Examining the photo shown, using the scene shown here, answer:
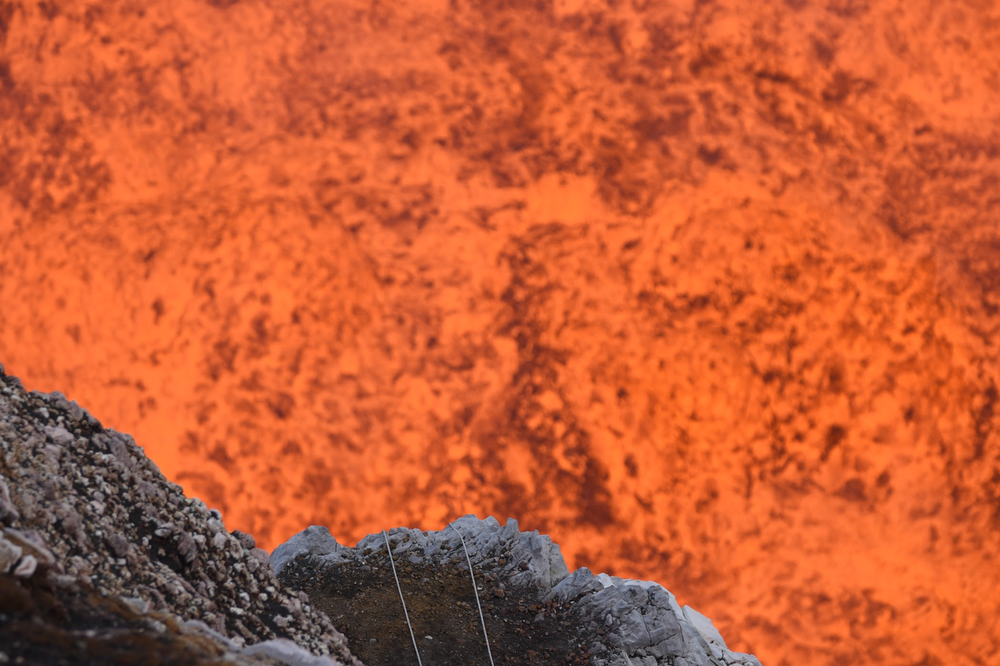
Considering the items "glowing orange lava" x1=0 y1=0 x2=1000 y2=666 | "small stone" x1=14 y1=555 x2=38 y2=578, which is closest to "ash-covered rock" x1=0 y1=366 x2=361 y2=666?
"small stone" x1=14 y1=555 x2=38 y2=578

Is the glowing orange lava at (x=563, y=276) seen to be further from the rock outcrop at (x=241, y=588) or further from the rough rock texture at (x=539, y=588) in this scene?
the rock outcrop at (x=241, y=588)

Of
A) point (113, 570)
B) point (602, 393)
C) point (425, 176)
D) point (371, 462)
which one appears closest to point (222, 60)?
point (425, 176)

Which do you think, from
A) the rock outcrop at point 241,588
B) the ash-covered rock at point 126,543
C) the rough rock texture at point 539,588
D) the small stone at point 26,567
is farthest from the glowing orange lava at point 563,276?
the small stone at point 26,567

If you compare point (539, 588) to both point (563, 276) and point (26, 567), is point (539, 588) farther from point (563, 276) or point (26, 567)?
point (26, 567)

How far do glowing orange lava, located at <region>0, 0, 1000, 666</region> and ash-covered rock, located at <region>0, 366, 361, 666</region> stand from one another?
6.13 meters

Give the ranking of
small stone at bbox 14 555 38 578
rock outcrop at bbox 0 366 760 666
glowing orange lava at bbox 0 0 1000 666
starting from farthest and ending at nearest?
glowing orange lava at bbox 0 0 1000 666 < rock outcrop at bbox 0 366 760 666 < small stone at bbox 14 555 38 578

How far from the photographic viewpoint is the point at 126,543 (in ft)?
14.5

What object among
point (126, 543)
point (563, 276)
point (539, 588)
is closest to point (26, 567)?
point (126, 543)

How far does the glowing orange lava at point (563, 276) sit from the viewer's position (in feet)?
38.4

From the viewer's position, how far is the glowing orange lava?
11.7 metres

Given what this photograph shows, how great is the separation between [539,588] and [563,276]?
5550mm

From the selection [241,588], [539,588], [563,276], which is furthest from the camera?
[563,276]

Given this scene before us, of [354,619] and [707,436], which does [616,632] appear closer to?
[354,619]

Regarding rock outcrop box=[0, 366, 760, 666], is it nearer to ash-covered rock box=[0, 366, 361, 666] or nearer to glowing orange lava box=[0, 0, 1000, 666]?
ash-covered rock box=[0, 366, 361, 666]
